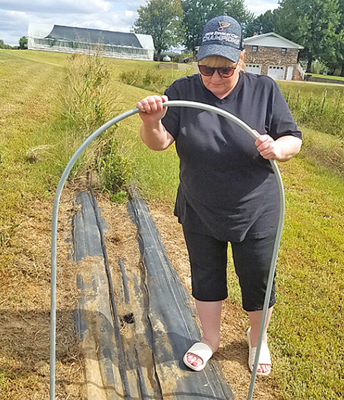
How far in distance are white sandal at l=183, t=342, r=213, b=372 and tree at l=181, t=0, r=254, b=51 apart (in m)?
49.9

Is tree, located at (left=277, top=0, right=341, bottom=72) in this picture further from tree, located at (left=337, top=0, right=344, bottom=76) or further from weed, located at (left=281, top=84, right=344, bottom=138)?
weed, located at (left=281, top=84, right=344, bottom=138)

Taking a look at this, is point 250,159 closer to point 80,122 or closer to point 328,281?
point 328,281

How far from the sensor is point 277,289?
2.89m

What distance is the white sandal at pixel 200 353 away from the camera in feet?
6.55

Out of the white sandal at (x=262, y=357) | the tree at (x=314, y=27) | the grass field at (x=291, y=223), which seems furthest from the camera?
the tree at (x=314, y=27)

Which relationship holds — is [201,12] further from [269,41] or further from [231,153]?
[231,153]

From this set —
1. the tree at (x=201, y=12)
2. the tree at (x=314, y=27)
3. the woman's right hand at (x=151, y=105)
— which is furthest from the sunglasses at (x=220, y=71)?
the tree at (x=201, y=12)

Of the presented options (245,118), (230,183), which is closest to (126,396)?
(230,183)

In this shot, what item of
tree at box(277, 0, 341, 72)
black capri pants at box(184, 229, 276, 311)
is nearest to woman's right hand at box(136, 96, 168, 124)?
black capri pants at box(184, 229, 276, 311)

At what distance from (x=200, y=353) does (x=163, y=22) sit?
5378 cm

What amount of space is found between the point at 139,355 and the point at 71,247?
128 centimetres

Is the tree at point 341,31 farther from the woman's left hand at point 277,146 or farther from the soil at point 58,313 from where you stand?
the woman's left hand at point 277,146

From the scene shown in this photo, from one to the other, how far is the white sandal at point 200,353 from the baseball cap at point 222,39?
1.44 metres

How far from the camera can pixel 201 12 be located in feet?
161
